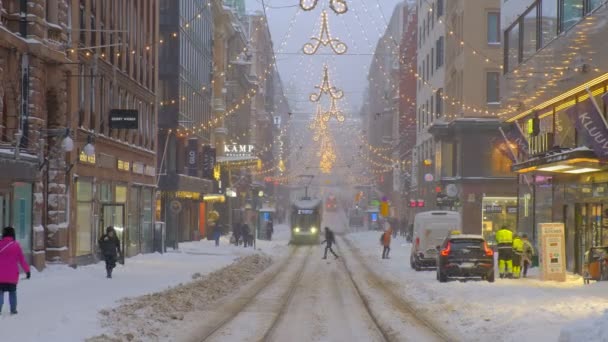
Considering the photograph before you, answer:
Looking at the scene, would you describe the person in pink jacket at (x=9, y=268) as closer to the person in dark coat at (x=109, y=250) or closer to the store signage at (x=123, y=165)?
the person in dark coat at (x=109, y=250)

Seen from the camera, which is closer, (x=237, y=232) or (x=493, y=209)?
(x=493, y=209)

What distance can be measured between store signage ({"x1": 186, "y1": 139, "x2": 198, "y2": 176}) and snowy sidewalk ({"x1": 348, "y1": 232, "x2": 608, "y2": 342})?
31.3 m

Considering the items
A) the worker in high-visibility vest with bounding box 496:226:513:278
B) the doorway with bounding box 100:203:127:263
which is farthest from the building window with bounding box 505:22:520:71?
the doorway with bounding box 100:203:127:263

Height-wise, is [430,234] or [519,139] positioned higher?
[519,139]

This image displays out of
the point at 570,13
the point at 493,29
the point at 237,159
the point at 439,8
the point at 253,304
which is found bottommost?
the point at 253,304

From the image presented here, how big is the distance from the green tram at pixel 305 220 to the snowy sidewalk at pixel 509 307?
39.0 m

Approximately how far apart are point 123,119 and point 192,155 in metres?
24.9

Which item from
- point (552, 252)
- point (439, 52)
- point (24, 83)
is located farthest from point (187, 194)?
point (552, 252)

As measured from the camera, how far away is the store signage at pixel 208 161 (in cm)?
6662

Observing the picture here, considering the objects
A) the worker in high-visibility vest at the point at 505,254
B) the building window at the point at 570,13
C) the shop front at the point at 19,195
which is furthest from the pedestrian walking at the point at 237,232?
the shop front at the point at 19,195

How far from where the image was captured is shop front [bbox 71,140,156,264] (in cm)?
3547

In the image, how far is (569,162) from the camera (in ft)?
96.9

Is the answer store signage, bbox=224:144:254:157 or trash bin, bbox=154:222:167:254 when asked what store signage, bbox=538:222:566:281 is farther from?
store signage, bbox=224:144:254:157

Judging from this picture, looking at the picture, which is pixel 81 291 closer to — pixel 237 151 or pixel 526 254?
pixel 526 254
